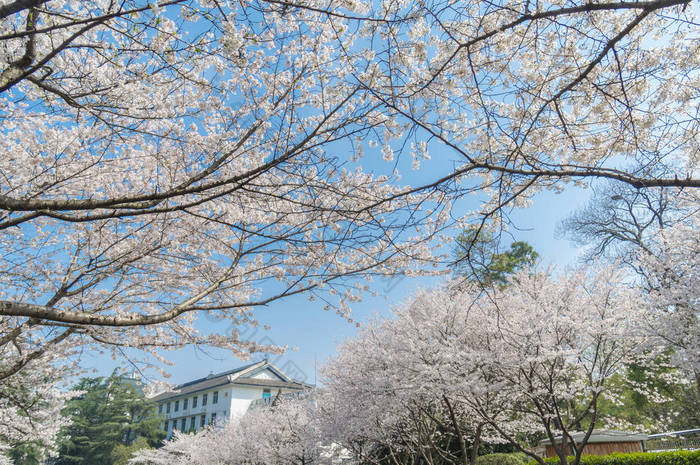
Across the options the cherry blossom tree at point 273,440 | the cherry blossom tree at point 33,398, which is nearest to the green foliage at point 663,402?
the cherry blossom tree at point 273,440

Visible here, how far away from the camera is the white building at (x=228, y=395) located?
104 ft

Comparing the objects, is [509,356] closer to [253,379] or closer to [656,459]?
[656,459]

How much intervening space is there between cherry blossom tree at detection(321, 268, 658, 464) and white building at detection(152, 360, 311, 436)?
72.5 feet

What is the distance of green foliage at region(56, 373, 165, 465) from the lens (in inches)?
1331

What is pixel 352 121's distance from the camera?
3.44 metres

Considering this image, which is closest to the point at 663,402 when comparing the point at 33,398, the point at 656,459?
the point at 656,459

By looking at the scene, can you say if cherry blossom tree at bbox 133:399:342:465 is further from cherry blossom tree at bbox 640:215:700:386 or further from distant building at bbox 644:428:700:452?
distant building at bbox 644:428:700:452

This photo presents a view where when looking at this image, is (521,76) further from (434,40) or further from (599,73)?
(434,40)

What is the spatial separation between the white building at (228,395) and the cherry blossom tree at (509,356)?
2211 cm

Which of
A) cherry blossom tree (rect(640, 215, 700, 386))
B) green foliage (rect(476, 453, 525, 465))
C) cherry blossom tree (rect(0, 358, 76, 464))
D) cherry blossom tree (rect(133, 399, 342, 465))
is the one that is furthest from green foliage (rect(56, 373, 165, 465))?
cherry blossom tree (rect(640, 215, 700, 386))

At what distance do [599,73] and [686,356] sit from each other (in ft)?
27.7

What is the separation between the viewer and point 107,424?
34.6m

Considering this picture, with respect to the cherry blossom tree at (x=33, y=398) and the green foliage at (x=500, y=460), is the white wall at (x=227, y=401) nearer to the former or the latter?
the cherry blossom tree at (x=33, y=398)

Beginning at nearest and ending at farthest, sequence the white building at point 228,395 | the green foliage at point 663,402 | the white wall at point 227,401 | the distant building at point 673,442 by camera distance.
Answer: the distant building at point 673,442 → the green foliage at point 663,402 → the white wall at point 227,401 → the white building at point 228,395
